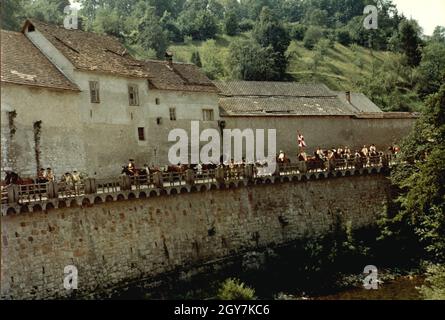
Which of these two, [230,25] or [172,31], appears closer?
[172,31]

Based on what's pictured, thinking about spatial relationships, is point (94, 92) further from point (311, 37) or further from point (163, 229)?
point (311, 37)

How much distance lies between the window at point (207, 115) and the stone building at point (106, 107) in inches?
2.9

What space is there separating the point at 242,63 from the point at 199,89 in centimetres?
3689

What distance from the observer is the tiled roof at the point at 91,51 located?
32562 millimetres

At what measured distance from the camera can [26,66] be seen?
98.1 feet

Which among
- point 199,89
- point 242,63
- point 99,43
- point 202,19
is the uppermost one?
point 202,19

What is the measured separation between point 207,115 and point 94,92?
10031 millimetres

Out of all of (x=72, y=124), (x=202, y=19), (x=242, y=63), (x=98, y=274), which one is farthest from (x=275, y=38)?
(x=98, y=274)

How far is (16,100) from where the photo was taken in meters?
28.2

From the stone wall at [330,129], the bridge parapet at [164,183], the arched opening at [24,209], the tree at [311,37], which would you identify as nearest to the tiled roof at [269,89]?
the stone wall at [330,129]

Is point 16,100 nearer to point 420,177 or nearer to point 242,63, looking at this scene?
point 420,177

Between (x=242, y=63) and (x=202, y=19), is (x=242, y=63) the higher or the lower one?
the lower one

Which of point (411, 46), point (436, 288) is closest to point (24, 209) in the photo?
point (436, 288)

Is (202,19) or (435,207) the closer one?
(435,207)
